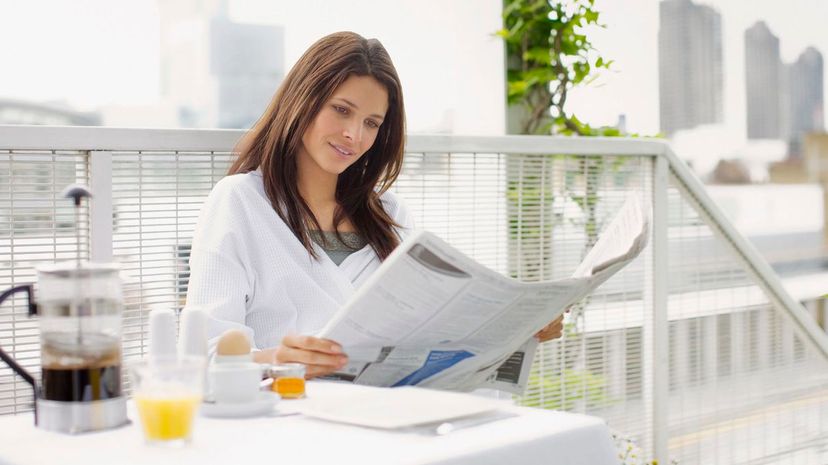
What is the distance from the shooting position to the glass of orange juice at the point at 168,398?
1037 millimetres

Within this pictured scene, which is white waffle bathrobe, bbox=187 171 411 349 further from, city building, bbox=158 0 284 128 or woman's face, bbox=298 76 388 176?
city building, bbox=158 0 284 128

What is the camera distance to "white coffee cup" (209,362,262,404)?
121 centimetres

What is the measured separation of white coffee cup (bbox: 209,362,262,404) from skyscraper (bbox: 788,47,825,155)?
4.27 m

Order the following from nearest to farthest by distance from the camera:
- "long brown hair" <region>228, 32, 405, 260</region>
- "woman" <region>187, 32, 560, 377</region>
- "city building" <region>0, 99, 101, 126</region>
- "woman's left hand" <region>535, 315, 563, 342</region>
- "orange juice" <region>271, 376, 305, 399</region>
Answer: "orange juice" <region>271, 376, 305, 399</region>
"woman's left hand" <region>535, 315, 563, 342</region>
"woman" <region>187, 32, 560, 377</region>
"long brown hair" <region>228, 32, 405, 260</region>
"city building" <region>0, 99, 101, 126</region>

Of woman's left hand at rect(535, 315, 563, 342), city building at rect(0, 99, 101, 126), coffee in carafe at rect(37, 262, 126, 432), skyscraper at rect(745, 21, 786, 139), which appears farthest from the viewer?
skyscraper at rect(745, 21, 786, 139)

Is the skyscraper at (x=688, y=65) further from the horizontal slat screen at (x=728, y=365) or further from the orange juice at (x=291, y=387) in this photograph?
the orange juice at (x=291, y=387)

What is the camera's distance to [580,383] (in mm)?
2875

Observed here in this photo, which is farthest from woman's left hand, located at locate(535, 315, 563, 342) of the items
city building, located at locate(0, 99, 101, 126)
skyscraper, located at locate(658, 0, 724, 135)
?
skyscraper, located at locate(658, 0, 724, 135)

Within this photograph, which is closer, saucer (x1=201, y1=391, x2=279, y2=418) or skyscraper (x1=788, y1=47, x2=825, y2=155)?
saucer (x1=201, y1=391, x2=279, y2=418)

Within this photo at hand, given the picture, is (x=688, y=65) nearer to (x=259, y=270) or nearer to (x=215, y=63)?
(x=215, y=63)

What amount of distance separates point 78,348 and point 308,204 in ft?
3.05

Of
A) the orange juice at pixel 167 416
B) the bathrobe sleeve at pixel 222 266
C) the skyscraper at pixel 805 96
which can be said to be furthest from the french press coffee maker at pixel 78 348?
the skyscraper at pixel 805 96

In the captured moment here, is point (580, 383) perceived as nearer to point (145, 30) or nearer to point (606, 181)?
point (606, 181)

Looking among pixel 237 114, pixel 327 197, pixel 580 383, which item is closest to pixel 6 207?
pixel 327 197
